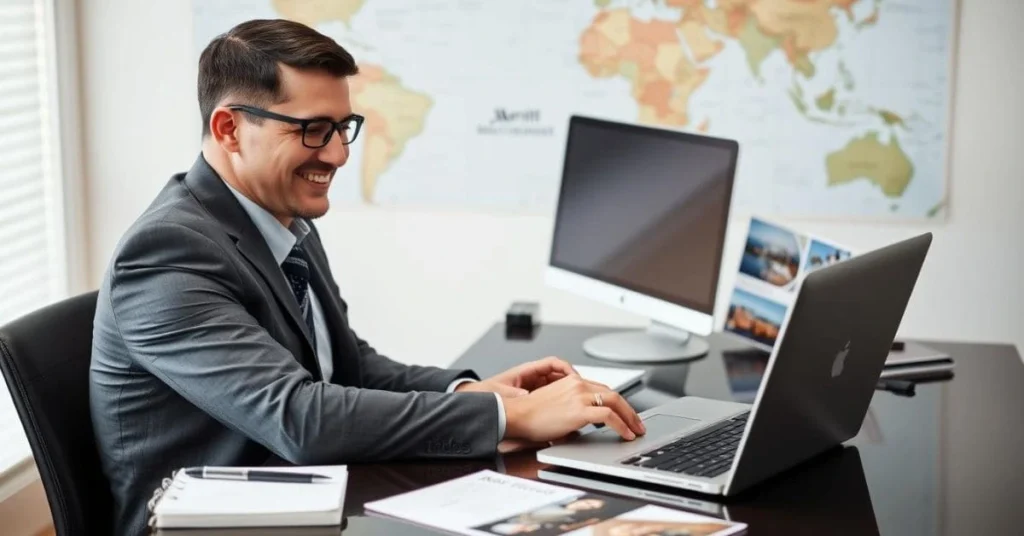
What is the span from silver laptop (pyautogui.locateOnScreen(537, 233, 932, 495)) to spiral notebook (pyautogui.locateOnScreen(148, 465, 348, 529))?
1.07 ft

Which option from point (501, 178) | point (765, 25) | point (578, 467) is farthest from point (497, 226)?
point (578, 467)

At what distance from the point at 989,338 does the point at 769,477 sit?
2.21 m

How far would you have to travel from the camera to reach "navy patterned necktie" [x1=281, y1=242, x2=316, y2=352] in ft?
6.72

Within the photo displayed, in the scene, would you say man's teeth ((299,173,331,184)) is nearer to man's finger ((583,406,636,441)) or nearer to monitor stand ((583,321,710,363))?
man's finger ((583,406,636,441))

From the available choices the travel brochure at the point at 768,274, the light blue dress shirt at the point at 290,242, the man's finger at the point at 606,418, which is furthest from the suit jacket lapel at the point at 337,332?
the travel brochure at the point at 768,274

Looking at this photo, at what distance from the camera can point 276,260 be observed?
1928 millimetres

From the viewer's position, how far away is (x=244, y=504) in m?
1.39

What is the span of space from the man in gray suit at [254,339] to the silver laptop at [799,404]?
0.07 m

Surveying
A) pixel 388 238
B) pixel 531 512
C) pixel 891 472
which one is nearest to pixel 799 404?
pixel 891 472

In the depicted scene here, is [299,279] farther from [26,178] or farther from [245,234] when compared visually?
[26,178]

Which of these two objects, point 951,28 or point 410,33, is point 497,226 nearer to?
point 410,33

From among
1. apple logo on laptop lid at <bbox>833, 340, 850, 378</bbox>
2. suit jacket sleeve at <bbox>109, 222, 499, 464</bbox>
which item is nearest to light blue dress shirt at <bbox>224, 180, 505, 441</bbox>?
suit jacket sleeve at <bbox>109, 222, 499, 464</bbox>

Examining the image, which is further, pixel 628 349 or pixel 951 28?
pixel 951 28

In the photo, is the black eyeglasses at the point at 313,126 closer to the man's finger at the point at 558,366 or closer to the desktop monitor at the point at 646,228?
the man's finger at the point at 558,366
